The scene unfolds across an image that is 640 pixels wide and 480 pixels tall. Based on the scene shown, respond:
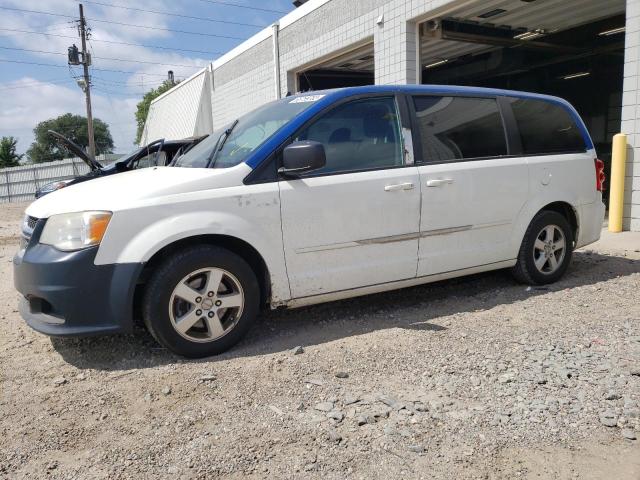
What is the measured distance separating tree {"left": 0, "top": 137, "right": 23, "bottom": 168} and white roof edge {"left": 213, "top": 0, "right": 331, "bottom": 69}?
99.6ft

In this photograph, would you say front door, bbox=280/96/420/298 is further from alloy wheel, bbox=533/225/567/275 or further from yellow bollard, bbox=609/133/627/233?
yellow bollard, bbox=609/133/627/233

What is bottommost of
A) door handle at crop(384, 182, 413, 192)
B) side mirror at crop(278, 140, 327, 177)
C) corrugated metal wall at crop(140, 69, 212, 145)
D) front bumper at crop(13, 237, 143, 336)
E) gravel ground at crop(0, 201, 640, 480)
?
gravel ground at crop(0, 201, 640, 480)

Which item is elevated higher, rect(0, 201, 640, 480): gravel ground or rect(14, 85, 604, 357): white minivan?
rect(14, 85, 604, 357): white minivan

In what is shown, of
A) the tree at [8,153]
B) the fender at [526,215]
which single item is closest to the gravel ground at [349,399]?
the fender at [526,215]

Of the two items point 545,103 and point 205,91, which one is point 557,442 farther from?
point 205,91

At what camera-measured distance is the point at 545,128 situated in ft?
16.9

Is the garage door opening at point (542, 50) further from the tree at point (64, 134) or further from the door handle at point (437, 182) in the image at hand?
the tree at point (64, 134)

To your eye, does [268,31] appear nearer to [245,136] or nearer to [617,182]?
[617,182]

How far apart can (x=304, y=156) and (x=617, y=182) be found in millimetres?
6221

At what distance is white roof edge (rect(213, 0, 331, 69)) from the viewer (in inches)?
561

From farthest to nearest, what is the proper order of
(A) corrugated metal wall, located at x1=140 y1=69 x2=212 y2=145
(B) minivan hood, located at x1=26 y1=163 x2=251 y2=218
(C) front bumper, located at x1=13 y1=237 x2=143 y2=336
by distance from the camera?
(A) corrugated metal wall, located at x1=140 y1=69 x2=212 y2=145
(B) minivan hood, located at x1=26 y1=163 x2=251 y2=218
(C) front bumper, located at x1=13 y1=237 x2=143 y2=336

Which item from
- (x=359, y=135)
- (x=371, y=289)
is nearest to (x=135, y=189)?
(x=359, y=135)

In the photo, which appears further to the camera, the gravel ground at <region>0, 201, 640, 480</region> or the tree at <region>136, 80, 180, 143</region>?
the tree at <region>136, 80, 180, 143</region>

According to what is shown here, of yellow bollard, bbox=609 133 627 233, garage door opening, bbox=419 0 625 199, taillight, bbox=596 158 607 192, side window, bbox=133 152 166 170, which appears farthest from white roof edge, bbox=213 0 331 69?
taillight, bbox=596 158 607 192
